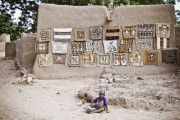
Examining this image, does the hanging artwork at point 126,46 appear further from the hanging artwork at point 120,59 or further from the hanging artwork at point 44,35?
the hanging artwork at point 44,35

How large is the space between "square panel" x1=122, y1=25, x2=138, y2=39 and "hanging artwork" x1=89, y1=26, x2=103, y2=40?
0.78 meters

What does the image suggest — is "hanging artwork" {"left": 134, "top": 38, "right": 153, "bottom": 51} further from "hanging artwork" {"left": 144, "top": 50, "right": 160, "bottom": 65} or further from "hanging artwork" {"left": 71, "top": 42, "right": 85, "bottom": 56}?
"hanging artwork" {"left": 71, "top": 42, "right": 85, "bottom": 56}

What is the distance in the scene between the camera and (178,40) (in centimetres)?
965

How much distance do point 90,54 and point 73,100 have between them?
2.77 meters

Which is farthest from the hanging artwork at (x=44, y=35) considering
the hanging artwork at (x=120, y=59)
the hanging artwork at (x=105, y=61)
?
the hanging artwork at (x=120, y=59)

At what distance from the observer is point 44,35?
955 cm

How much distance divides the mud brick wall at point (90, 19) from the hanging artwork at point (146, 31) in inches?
5.8

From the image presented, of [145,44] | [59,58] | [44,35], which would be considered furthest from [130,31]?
[44,35]

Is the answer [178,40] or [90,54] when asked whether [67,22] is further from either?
[178,40]

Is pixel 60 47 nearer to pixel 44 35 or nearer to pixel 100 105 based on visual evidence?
pixel 44 35

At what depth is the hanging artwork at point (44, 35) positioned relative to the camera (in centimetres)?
950

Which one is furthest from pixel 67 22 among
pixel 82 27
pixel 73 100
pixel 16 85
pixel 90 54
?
pixel 73 100

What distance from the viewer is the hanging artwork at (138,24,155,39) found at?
9.06 meters

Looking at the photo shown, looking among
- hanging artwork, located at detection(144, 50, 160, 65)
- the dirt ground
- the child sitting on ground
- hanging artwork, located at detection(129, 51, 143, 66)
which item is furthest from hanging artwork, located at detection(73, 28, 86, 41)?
the child sitting on ground
